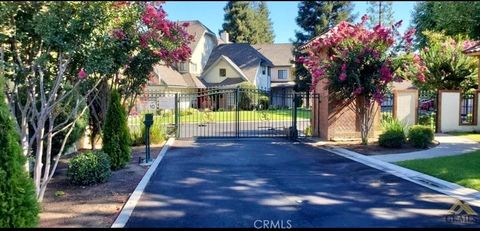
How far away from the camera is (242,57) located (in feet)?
147

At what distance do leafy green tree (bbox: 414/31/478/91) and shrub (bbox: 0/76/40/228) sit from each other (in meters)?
19.5

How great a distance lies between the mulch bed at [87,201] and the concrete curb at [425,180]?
5.63 metres

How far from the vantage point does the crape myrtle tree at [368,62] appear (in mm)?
13148

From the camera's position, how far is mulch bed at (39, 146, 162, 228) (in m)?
6.03

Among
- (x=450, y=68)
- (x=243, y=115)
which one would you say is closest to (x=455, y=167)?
(x=450, y=68)

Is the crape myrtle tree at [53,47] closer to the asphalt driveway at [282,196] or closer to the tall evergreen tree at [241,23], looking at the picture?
the asphalt driveway at [282,196]

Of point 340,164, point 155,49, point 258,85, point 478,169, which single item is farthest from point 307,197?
point 258,85

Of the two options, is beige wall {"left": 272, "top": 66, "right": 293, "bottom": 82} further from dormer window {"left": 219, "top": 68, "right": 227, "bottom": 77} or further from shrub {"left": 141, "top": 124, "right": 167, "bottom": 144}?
shrub {"left": 141, "top": 124, "right": 167, "bottom": 144}

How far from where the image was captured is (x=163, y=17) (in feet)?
32.8

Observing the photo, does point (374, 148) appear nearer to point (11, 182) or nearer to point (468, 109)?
point (468, 109)

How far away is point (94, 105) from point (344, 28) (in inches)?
330

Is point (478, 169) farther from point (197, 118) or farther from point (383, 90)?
point (197, 118)

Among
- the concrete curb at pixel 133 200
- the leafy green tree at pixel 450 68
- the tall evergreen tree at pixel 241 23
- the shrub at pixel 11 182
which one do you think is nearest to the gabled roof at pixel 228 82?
the tall evergreen tree at pixel 241 23

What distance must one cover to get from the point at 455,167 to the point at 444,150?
298 centimetres
